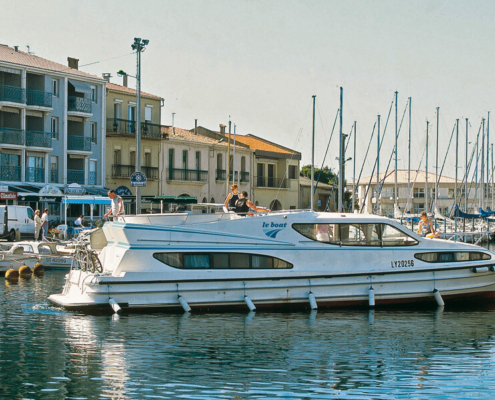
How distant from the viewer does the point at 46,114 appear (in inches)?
2072

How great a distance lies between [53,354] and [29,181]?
3838 centimetres

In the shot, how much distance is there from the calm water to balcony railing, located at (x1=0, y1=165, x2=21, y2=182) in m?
31.2

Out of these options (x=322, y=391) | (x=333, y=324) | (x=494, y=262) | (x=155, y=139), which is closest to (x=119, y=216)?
(x=333, y=324)

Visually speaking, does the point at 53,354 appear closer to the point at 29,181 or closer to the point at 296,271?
the point at 296,271

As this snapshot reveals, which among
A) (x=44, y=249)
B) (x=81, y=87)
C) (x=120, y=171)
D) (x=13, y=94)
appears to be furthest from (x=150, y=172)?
(x=44, y=249)

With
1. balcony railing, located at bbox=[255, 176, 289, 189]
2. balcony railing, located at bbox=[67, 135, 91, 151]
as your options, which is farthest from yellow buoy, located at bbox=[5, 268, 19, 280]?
balcony railing, located at bbox=[255, 176, 289, 189]

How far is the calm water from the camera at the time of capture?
12.2 m

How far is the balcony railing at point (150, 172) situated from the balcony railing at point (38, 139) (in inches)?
310

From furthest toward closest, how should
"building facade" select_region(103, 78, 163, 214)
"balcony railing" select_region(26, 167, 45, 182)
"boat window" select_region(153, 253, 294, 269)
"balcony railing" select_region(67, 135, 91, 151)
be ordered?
"building facade" select_region(103, 78, 163, 214)
"balcony railing" select_region(67, 135, 91, 151)
"balcony railing" select_region(26, 167, 45, 182)
"boat window" select_region(153, 253, 294, 269)

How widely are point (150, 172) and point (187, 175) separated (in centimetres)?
413

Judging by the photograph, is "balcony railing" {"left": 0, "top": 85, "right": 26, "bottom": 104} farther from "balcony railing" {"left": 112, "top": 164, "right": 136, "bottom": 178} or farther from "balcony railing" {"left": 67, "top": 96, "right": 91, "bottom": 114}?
"balcony railing" {"left": 112, "top": 164, "right": 136, "bottom": 178}

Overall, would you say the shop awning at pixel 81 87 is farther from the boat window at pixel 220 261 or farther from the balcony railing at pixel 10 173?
the boat window at pixel 220 261

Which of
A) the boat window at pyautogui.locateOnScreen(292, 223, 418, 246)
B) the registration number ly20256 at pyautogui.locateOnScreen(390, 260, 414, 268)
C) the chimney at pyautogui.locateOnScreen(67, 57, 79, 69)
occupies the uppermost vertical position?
the chimney at pyautogui.locateOnScreen(67, 57, 79, 69)

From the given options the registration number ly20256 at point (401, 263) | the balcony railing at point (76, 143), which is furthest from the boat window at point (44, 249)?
the balcony railing at point (76, 143)
